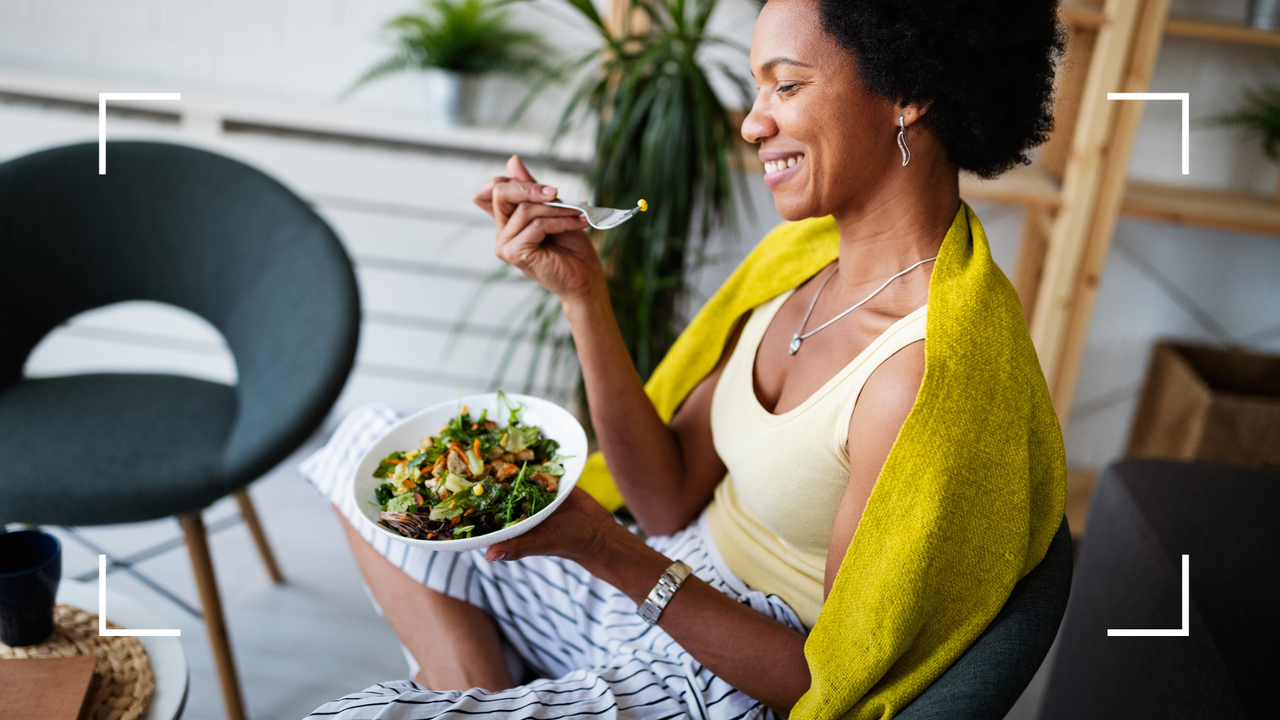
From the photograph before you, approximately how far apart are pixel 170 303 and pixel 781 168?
55.5 inches

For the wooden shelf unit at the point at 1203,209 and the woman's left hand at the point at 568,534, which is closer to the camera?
the woman's left hand at the point at 568,534

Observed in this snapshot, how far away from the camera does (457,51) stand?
225 cm

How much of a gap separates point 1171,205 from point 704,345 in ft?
4.71

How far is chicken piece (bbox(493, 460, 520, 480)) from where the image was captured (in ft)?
3.07

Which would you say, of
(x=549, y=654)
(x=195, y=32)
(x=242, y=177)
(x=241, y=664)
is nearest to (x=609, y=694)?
(x=549, y=654)

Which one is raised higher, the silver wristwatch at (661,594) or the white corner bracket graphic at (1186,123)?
the white corner bracket graphic at (1186,123)

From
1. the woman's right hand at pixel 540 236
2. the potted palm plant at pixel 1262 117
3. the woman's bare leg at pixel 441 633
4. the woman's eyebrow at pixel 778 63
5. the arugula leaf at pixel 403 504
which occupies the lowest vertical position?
the woman's bare leg at pixel 441 633

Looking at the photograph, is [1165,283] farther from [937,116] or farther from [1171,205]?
[937,116]

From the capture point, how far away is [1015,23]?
868mm

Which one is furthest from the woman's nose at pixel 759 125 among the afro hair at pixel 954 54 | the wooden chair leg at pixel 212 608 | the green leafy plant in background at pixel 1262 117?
the green leafy plant in background at pixel 1262 117

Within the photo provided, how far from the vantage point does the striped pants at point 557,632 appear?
0.88m

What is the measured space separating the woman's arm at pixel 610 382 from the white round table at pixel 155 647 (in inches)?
22.2

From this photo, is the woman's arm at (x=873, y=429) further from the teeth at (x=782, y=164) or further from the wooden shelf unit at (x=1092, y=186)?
the wooden shelf unit at (x=1092, y=186)

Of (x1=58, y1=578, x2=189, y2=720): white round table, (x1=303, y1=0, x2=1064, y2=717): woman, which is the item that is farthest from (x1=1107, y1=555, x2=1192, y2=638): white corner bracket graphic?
(x1=58, y1=578, x2=189, y2=720): white round table
